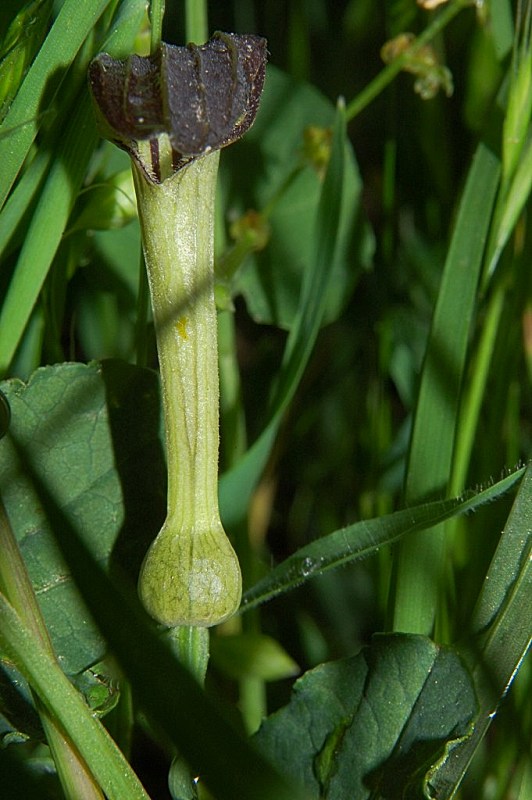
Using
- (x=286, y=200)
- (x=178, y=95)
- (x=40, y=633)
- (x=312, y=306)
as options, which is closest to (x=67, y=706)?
(x=40, y=633)

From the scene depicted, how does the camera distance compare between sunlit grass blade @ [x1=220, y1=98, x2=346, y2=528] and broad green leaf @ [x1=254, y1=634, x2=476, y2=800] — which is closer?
broad green leaf @ [x1=254, y1=634, x2=476, y2=800]

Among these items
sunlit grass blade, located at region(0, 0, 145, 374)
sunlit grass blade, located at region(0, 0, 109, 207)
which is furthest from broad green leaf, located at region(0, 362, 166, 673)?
sunlit grass blade, located at region(0, 0, 109, 207)

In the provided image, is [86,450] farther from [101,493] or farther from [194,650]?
[194,650]

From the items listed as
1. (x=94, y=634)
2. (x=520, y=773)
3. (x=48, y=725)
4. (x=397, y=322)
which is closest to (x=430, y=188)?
(x=397, y=322)

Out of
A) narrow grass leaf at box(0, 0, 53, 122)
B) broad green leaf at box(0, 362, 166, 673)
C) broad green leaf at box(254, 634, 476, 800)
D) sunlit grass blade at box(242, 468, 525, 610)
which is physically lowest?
broad green leaf at box(254, 634, 476, 800)

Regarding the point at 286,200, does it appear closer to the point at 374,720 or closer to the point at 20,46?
the point at 20,46

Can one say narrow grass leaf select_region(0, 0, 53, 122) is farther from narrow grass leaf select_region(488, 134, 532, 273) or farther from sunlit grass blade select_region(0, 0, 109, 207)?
narrow grass leaf select_region(488, 134, 532, 273)

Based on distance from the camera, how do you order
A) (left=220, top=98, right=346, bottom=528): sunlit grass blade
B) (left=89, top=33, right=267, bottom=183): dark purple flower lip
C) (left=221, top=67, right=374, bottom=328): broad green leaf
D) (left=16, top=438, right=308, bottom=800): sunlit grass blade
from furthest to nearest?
(left=221, top=67, right=374, bottom=328): broad green leaf
(left=220, top=98, right=346, bottom=528): sunlit grass blade
(left=89, top=33, right=267, bottom=183): dark purple flower lip
(left=16, top=438, right=308, bottom=800): sunlit grass blade
